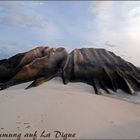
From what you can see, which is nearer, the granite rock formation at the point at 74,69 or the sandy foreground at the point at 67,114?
the sandy foreground at the point at 67,114

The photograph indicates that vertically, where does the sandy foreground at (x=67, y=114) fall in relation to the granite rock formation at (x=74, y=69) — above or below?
above

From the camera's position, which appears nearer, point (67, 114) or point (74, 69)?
point (67, 114)

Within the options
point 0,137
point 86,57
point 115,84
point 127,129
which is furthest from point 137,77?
point 0,137

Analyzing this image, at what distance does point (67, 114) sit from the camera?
4250 millimetres

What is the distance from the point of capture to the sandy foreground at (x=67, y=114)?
389cm

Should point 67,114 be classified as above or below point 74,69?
above

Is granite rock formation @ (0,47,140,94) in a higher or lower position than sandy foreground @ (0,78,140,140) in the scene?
lower

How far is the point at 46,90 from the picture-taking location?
5.11m

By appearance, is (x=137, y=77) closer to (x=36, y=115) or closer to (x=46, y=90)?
(x=46, y=90)

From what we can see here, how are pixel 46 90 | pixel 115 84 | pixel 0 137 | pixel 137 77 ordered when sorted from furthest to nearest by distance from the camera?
pixel 137 77
pixel 115 84
pixel 46 90
pixel 0 137

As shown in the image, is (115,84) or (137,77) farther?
(137,77)

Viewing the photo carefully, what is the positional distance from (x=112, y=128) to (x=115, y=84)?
1793 mm

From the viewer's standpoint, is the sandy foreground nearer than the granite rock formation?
Yes

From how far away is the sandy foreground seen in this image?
12.8ft
